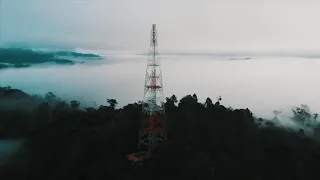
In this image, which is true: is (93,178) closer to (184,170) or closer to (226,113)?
(184,170)

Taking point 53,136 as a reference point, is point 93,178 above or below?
below

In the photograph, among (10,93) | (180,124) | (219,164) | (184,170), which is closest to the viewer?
(184,170)

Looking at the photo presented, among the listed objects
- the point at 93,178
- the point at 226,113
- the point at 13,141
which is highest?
the point at 226,113

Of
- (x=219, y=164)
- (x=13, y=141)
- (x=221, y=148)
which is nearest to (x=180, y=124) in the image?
(x=221, y=148)

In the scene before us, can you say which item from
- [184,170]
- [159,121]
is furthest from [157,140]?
[184,170]

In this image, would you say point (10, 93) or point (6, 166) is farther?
point (10, 93)

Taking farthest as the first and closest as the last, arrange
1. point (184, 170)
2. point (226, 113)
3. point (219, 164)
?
point (226, 113) → point (219, 164) → point (184, 170)
